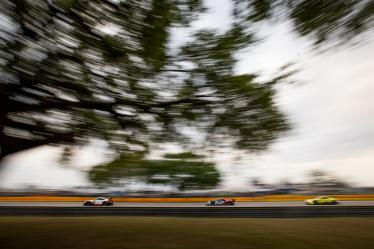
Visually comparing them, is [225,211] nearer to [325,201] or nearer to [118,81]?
[118,81]

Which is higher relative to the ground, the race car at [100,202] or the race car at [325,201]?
the race car at [325,201]

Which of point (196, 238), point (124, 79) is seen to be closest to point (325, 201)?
point (196, 238)

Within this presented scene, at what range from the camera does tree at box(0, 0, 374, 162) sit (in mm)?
5316

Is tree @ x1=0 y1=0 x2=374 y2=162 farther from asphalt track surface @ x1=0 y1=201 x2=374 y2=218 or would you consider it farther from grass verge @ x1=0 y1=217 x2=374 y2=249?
asphalt track surface @ x1=0 y1=201 x2=374 y2=218

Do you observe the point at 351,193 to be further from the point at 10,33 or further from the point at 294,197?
the point at 10,33

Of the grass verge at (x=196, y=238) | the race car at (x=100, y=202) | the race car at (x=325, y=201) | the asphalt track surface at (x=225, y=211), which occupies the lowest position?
the grass verge at (x=196, y=238)

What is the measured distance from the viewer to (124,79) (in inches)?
247

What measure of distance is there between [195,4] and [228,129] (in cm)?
245

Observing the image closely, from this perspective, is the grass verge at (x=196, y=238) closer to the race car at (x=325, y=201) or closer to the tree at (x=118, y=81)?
the tree at (x=118, y=81)

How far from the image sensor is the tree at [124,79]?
5316mm

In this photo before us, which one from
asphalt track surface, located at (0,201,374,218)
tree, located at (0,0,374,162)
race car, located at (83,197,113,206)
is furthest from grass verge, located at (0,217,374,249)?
race car, located at (83,197,113,206)

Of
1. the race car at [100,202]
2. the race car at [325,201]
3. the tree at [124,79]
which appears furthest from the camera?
the race car at [100,202]

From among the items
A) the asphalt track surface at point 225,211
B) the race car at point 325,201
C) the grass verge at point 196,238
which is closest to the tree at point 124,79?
the grass verge at point 196,238

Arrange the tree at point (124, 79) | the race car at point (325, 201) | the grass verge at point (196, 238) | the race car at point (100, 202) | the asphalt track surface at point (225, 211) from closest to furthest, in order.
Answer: the tree at point (124, 79) → the grass verge at point (196, 238) → the asphalt track surface at point (225, 211) → the race car at point (325, 201) → the race car at point (100, 202)
